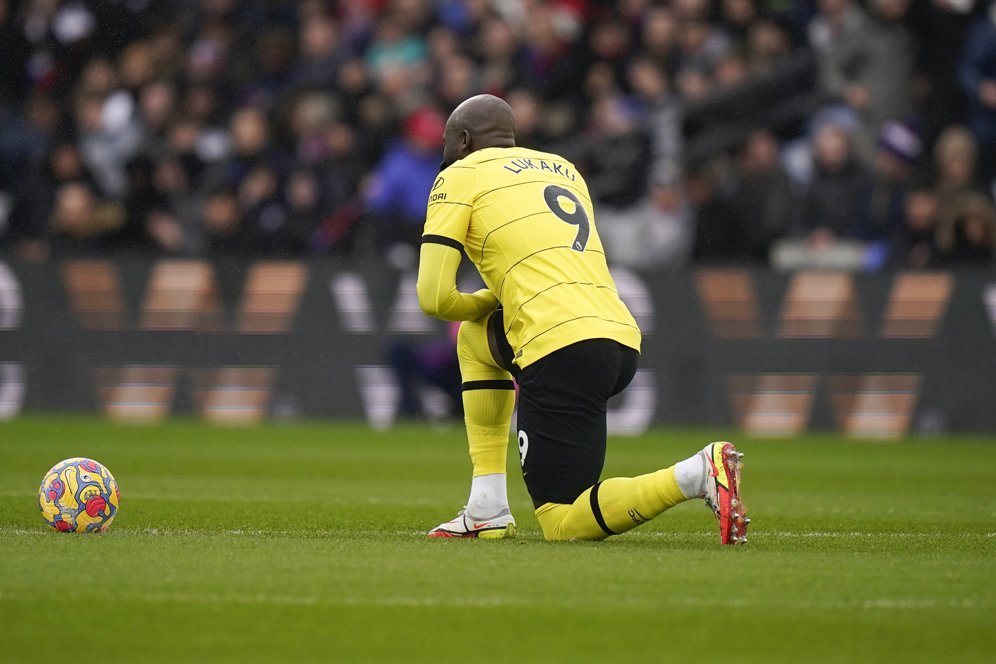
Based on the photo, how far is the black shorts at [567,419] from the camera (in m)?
7.02

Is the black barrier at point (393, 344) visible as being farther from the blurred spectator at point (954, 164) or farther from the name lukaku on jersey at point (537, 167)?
the name lukaku on jersey at point (537, 167)

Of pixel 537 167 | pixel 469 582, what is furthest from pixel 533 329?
pixel 469 582

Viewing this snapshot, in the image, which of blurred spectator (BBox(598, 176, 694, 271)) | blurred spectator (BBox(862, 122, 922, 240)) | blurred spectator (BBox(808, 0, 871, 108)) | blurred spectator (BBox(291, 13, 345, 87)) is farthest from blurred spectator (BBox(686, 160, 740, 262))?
blurred spectator (BBox(291, 13, 345, 87))

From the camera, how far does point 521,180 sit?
7324 millimetres

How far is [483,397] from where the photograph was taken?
7484mm

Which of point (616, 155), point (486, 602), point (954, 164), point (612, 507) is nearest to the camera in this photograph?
point (486, 602)

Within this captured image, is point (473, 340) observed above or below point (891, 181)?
below

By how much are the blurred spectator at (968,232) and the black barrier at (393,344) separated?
50 cm

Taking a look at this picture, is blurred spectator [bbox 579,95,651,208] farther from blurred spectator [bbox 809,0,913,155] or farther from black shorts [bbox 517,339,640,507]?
black shorts [bbox 517,339,640,507]

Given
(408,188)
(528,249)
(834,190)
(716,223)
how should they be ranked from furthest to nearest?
(716,223) < (408,188) < (834,190) < (528,249)

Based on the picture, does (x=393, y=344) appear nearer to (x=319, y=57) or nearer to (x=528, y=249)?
(x=319, y=57)

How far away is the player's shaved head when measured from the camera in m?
7.53

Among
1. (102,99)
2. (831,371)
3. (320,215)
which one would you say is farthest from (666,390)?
(102,99)

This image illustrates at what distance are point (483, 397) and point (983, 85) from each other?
35.8 feet
